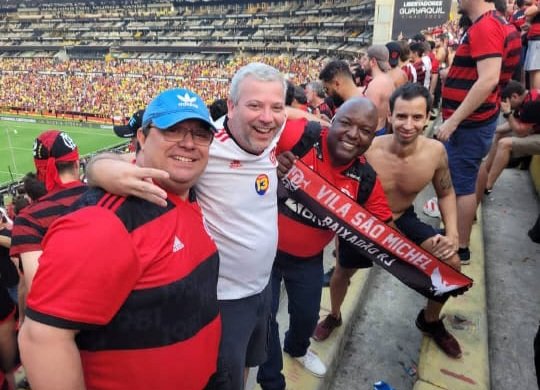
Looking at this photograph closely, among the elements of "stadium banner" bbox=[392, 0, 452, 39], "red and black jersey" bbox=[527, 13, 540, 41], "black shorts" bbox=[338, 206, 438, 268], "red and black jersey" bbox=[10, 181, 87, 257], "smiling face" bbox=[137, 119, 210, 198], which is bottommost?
"black shorts" bbox=[338, 206, 438, 268]

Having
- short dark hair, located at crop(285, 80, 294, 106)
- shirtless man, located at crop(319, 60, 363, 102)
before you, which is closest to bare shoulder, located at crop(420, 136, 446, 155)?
shirtless man, located at crop(319, 60, 363, 102)

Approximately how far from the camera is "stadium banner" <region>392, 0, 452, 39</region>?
30.7 metres

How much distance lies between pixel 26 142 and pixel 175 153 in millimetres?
34204

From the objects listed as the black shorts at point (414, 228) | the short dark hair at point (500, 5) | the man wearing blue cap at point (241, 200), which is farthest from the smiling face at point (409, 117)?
the short dark hair at point (500, 5)

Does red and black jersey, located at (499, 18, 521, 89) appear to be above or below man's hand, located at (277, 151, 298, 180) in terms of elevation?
above

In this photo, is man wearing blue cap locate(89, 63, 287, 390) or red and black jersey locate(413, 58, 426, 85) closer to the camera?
man wearing blue cap locate(89, 63, 287, 390)

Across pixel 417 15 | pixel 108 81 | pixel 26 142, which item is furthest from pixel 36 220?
pixel 108 81

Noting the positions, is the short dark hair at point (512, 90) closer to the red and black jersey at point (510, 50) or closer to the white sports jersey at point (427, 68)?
the red and black jersey at point (510, 50)

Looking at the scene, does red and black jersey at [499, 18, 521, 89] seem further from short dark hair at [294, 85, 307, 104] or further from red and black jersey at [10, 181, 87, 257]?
red and black jersey at [10, 181, 87, 257]

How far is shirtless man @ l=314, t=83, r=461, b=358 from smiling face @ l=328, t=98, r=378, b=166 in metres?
0.55

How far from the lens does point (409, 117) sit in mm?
3035

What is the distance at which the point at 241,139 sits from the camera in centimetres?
218

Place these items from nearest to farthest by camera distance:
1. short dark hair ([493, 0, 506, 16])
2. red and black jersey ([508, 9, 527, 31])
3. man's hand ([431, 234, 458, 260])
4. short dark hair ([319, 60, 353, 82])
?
1. man's hand ([431, 234, 458, 260])
2. short dark hair ([493, 0, 506, 16])
3. short dark hair ([319, 60, 353, 82])
4. red and black jersey ([508, 9, 527, 31])

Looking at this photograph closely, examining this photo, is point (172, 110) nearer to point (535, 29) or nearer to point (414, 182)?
point (414, 182)
